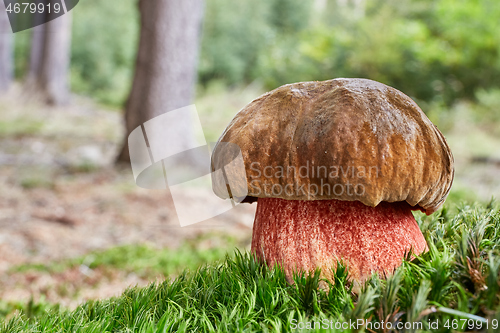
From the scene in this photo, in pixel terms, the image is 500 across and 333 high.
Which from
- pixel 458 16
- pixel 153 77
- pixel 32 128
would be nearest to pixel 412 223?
pixel 153 77

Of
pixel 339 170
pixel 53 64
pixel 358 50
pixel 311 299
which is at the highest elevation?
pixel 53 64

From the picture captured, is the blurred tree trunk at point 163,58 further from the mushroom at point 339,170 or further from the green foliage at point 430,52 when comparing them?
the green foliage at point 430,52

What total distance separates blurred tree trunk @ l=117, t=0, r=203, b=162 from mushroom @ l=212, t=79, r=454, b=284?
11.3 feet

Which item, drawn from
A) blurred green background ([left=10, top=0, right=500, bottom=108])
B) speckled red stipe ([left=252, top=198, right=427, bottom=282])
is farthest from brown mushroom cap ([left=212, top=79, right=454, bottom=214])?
blurred green background ([left=10, top=0, right=500, bottom=108])

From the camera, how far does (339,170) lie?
0.93 metres

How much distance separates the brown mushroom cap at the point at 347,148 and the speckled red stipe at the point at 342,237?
0.41 feet

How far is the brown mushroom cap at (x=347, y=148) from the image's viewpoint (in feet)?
3.07

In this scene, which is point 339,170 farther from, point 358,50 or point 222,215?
point 358,50

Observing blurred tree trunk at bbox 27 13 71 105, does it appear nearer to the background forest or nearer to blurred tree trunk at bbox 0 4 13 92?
the background forest

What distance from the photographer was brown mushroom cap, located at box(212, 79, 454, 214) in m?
0.94

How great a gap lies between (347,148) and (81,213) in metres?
3.00

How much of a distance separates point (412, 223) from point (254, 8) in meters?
21.7

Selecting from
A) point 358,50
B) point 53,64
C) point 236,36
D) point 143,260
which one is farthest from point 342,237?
point 236,36

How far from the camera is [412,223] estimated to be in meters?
1.16
